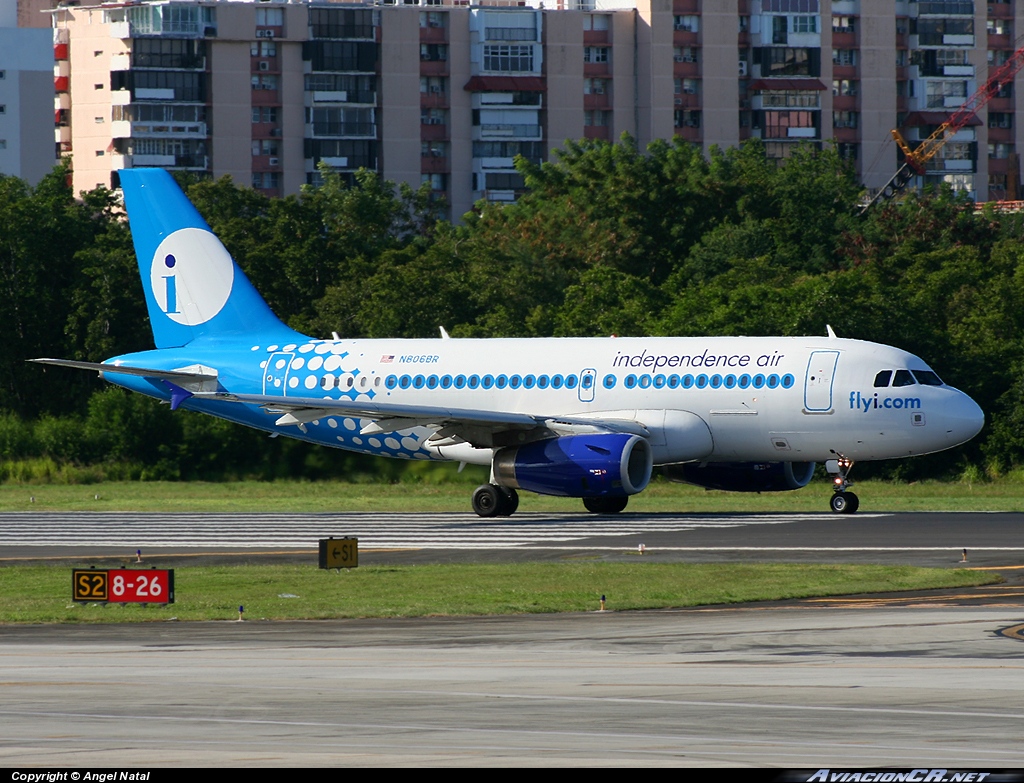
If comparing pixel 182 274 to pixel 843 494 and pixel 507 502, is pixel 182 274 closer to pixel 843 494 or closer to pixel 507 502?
pixel 507 502

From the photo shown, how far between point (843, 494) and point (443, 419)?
9.95m

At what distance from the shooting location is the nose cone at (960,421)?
41250 millimetres

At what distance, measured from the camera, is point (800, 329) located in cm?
6228

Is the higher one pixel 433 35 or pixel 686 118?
pixel 433 35

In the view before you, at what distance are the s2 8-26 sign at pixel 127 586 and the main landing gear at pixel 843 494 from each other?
21.7 metres

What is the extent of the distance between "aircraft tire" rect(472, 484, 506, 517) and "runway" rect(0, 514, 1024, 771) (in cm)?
1822

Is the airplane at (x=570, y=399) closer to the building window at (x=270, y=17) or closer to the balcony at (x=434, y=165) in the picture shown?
the building window at (x=270, y=17)

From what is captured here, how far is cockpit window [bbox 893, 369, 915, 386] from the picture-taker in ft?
136

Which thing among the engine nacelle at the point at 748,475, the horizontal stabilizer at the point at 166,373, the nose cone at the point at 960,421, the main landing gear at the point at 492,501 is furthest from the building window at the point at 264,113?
the nose cone at the point at 960,421

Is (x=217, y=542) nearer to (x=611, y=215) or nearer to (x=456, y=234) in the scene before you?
(x=611, y=215)

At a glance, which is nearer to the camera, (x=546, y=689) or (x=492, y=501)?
(x=546, y=689)

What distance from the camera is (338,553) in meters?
29.5

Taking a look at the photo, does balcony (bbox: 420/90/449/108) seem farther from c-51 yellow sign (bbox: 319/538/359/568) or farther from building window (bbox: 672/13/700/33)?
c-51 yellow sign (bbox: 319/538/359/568)

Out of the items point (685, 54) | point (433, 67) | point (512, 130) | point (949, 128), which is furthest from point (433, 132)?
point (949, 128)
